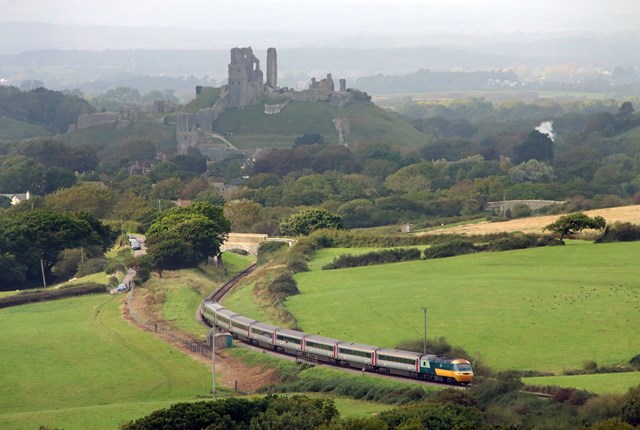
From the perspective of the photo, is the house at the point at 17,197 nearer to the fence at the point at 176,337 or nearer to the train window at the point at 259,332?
the fence at the point at 176,337

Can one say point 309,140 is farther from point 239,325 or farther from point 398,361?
point 398,361

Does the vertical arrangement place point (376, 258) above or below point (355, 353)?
below

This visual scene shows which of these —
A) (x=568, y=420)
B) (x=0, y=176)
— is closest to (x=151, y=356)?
(x=568, y=420)

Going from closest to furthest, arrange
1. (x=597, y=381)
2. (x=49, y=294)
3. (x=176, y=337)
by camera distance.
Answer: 1. (x=597, y=381)
2. (x=176, y=337)
3. (x=49, y=294)

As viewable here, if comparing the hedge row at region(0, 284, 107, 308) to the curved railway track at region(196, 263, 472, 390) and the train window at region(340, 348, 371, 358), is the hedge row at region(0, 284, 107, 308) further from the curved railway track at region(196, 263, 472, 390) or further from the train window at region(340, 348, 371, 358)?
the train window at region(340, 348, 371, 358)

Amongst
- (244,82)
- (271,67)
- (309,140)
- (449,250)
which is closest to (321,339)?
(449,250)

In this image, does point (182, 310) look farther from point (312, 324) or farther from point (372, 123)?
point (372, 123)

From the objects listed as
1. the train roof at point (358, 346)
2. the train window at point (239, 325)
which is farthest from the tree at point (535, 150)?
the train roof at point (358, 346)
